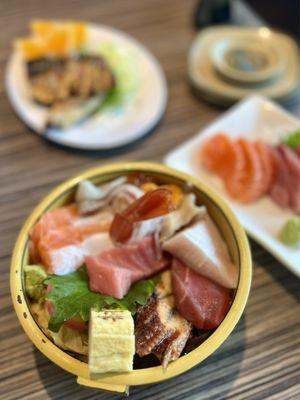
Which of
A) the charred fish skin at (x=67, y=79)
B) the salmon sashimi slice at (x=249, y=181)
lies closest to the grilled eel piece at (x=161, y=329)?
the salmon sashimi slice at (x=249, y=181)

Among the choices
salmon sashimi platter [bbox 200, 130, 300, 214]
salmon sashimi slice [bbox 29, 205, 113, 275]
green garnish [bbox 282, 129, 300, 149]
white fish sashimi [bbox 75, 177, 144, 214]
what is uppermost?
white fish sashimi [bbox 75, 177, 144, 214]

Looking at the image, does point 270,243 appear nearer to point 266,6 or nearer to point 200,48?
point 200,48

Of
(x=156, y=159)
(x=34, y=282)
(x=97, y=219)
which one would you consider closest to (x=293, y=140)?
(x=156, y=159)

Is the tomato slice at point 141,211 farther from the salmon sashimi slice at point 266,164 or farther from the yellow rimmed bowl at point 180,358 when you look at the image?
the salmon sashimi slice at point 266,164

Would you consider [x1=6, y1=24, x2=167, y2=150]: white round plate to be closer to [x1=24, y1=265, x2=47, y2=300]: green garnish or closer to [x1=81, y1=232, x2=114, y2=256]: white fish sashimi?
[x1=81, y1=232, x2=114, y2=256]: white fish sashimi

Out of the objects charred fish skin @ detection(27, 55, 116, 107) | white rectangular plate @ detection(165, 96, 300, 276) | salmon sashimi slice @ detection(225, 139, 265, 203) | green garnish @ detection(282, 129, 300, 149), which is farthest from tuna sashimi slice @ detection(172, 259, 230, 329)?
charred fish skin @ detection(27, 55, 116, 107)

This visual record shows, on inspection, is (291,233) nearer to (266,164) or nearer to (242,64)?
(266,164)
